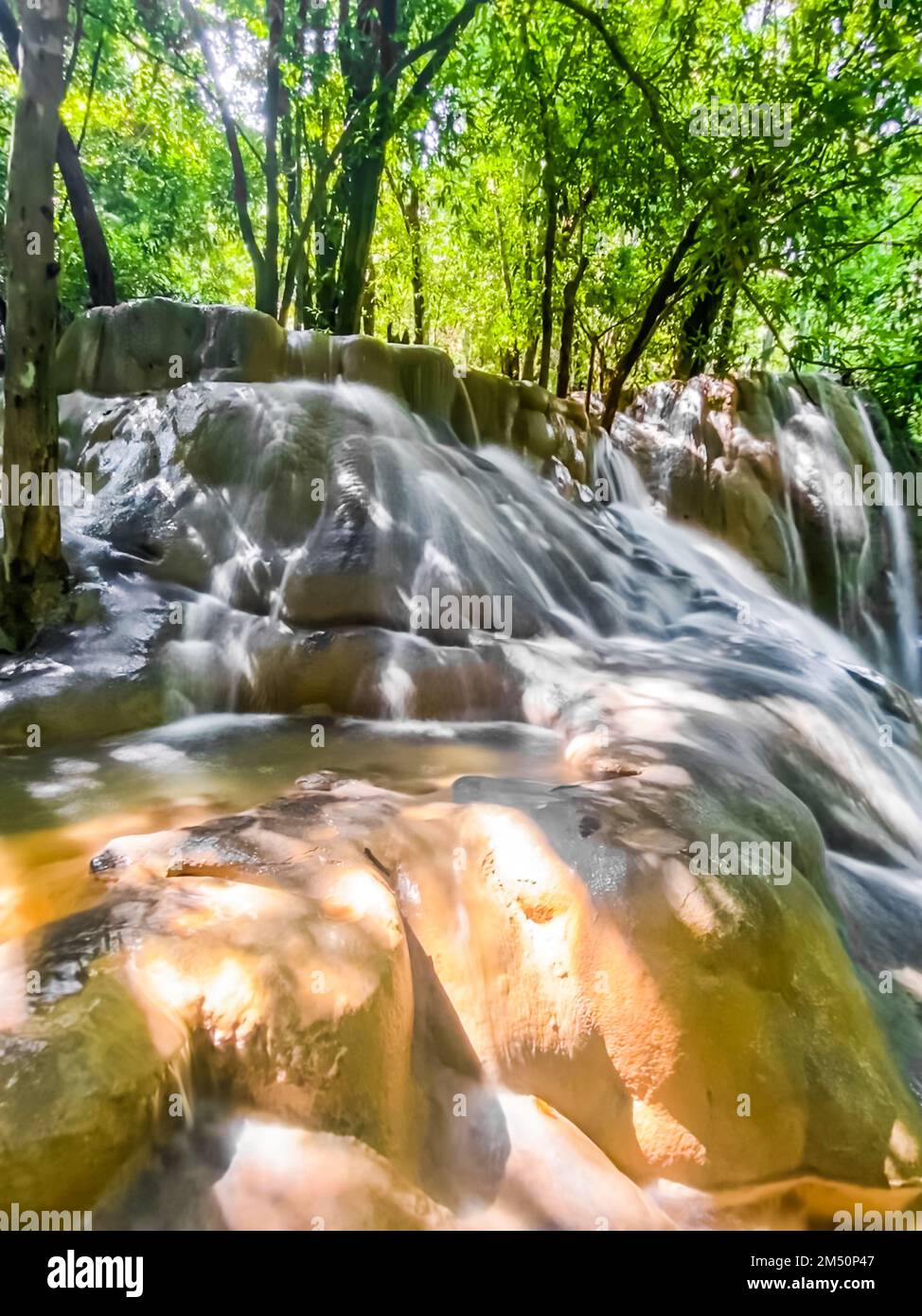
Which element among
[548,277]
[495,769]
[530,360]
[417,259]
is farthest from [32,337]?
[417,259]

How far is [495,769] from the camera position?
11.8 feet

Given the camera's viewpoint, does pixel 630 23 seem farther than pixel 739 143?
Yes

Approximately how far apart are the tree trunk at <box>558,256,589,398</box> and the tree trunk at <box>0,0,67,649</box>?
7.02 metres

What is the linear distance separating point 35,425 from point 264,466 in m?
1.71

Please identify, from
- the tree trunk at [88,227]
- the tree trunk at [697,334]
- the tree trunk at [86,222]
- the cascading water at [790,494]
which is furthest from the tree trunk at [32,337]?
the tree trunk at [697,334]

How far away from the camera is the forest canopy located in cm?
613

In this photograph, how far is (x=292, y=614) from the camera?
4836 millimetres

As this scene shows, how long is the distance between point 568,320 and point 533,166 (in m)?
2.22

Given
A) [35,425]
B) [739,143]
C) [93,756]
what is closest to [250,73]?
[739,143]

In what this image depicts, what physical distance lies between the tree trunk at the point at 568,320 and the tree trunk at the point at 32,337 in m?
7.02

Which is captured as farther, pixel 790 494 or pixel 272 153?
pixel 790 494

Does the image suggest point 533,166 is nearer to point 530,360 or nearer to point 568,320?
point 568,320

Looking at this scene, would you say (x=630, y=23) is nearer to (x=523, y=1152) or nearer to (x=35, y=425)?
(x=35, y=425)

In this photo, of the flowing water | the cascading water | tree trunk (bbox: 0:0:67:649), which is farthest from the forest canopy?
tree trunk (bbox: 0:0:67:649)
